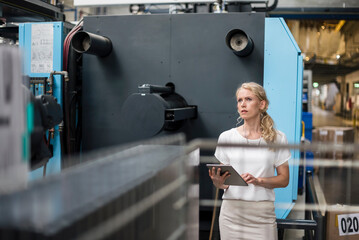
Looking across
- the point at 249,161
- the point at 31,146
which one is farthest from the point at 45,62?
the point at 31,146

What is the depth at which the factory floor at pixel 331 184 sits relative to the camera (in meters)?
4.74

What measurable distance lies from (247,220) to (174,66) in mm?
2193

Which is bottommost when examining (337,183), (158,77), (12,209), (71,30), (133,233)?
(337,183)

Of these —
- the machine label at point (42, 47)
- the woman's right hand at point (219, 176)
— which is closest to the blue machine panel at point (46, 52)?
the machine label at point (42, 47)

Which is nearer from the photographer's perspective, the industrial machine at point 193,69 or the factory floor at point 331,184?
the industrial machine at point 193,69

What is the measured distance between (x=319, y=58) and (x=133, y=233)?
9.66m

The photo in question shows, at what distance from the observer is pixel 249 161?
7.57 feet

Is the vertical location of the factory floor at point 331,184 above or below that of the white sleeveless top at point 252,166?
below

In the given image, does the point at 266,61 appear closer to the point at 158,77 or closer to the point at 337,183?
the point at 158,77

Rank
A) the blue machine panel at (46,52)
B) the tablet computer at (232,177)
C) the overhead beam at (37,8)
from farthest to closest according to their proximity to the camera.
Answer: the overhead beam at (37,8), the blue machine panel at (46,52), the tablet computer at (232,177)

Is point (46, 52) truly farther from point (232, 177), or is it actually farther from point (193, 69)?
point (232, 177)

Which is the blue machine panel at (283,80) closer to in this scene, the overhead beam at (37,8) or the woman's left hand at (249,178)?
the woman's left hand at (249,178)

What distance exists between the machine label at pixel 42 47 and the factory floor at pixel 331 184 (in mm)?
2981

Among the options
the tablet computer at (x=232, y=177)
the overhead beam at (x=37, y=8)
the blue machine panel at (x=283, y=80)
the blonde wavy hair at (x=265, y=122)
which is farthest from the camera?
the overhead beam at (x=37, y=8)
